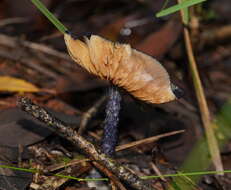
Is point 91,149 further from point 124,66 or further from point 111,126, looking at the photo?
point 124,66

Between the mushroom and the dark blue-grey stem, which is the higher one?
the mushroom

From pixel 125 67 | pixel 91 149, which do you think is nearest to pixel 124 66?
pixel 125 67

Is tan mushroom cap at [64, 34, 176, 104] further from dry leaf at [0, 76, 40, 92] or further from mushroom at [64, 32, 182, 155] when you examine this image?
dry leaf at [0, 76, 40, 92]

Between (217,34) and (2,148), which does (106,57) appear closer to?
(2,148)

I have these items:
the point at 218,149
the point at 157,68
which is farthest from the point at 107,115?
the point at 218,149

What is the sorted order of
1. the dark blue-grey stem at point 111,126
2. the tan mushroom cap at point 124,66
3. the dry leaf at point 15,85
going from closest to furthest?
A: 1. the tan mushroom cap at point 124,66
2. the dark blue-grey stem at point 111,126
3. the dry leaf at point 15,85

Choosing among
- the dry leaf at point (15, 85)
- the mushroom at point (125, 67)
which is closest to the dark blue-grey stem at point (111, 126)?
the mushroom at point (125, 67)

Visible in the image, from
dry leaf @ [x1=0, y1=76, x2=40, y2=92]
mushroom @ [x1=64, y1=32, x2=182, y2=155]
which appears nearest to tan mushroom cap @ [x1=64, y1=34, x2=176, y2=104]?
mushroom @ [x1=64, y1=32, x2=182, y2=155]

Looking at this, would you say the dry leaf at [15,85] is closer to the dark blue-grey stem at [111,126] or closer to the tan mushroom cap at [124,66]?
the dark blue-grey stem at [111,126]

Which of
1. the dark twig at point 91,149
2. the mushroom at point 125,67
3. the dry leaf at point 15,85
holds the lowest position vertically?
the dark twig at point 91,149

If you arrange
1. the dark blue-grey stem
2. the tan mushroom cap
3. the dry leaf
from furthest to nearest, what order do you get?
1. the dry leaf
2. the dark blue-grey stem
3. the tan mushroom cap
